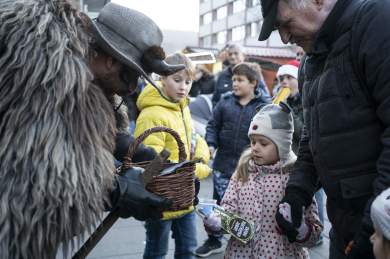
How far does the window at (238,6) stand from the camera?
47.5 metres

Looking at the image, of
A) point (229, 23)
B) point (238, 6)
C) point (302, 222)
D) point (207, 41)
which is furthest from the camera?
point (207, 41)

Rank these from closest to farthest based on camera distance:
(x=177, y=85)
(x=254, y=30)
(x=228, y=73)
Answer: (x=177, y=85)
(x=228, y=73)
(x=254, y=30)

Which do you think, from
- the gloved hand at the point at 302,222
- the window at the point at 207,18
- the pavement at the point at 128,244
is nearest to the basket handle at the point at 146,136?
the gloved hand at the point at 302,222

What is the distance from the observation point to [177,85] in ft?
10.2

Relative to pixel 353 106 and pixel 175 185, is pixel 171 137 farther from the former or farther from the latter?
pixel 353 106

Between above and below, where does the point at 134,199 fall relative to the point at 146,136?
below

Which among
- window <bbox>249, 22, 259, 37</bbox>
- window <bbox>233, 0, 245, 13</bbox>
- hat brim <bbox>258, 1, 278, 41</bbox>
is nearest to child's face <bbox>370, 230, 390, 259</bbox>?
hat brim <bbox>258, 1, 278, 41</bbox>

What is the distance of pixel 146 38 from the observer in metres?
1.72

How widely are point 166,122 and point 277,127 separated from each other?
775 mm

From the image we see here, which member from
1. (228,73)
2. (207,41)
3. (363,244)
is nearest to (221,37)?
(207,41)

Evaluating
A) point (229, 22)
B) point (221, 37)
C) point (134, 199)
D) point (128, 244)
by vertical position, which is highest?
point (134, 199)

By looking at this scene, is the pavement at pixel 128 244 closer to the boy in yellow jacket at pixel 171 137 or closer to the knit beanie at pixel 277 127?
the boy in yellow jacket at pixel 171 137

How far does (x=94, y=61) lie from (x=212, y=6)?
55770 millimetres

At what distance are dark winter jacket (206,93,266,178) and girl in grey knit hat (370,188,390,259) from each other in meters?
2.54
